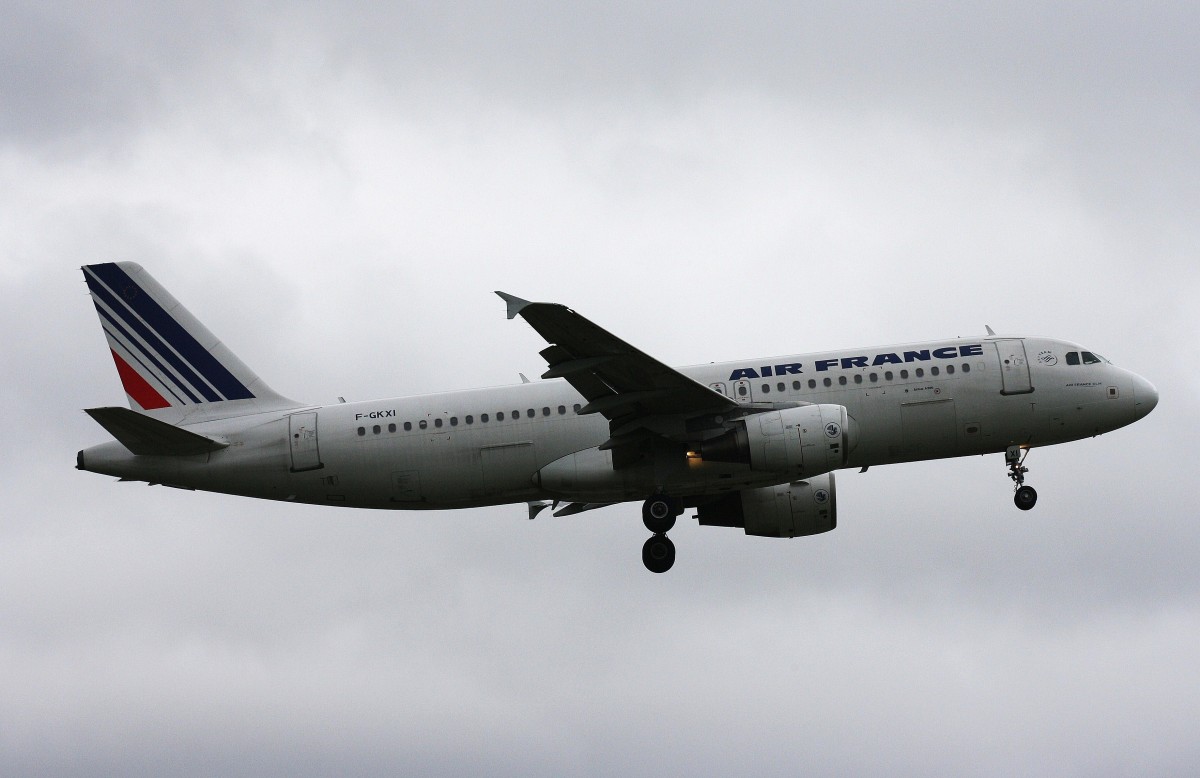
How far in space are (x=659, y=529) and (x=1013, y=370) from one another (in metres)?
11.1

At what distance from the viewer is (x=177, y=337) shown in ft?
149

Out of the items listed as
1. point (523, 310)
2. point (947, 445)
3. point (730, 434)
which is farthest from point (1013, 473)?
point (523, 310)

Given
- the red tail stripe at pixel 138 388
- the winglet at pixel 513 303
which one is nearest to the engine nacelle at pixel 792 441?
the winglet at pixel 513 303

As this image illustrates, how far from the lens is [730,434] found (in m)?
40.6

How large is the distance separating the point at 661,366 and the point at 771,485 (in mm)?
6286

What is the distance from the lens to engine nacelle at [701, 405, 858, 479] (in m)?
39.9

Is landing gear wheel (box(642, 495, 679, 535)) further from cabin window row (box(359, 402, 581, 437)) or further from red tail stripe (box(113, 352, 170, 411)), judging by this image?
red tail stripe (box(113, 352, 170, 411))

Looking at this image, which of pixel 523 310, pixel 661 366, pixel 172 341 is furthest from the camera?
pixel 172 341

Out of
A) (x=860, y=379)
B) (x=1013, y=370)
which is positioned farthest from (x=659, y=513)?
(x=1013, y=370)

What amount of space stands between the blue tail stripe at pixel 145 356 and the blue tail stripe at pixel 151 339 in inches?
4.7

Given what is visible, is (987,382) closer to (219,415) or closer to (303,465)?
(303,465)

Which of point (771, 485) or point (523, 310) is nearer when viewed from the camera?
point (523, 310)

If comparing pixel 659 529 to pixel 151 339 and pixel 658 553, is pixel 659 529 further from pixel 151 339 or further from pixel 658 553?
pixel 151 339

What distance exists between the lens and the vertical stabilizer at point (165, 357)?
44438 mm
